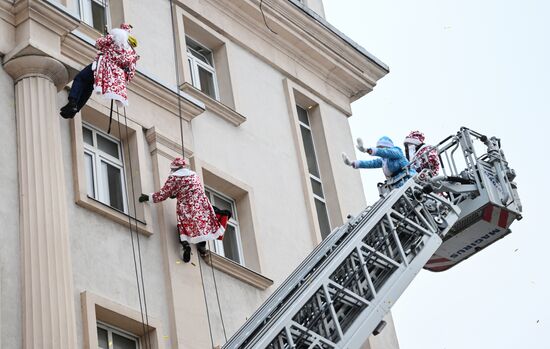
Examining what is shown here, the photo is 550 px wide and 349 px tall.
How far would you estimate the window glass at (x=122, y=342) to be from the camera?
19.5 m

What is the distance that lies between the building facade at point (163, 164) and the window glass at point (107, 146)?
43 mm

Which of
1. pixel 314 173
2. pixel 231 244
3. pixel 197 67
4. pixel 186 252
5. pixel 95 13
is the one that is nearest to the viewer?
pixel 186 252

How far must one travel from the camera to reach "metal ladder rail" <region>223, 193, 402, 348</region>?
18.5m

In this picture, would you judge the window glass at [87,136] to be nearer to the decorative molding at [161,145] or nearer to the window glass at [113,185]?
the window glass at [113,185]

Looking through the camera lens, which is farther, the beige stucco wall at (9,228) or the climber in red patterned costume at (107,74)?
the climber in red patterned costume at (107,74)

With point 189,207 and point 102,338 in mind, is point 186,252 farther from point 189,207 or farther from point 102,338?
point 102,338

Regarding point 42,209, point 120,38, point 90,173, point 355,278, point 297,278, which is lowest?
point 355,278

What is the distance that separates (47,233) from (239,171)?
571 cm

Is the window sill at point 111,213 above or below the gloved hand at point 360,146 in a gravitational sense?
below

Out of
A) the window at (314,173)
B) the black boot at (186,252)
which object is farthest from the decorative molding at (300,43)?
the black boot at (186,252)

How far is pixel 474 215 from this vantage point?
22141 millimetres

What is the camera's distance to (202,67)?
1005 inches

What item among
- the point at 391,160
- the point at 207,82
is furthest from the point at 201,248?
the point at 207,82

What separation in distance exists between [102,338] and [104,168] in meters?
2.95
